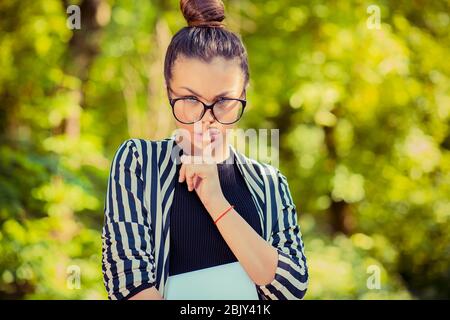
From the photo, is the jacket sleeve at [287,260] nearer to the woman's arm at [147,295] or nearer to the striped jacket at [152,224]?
the striped jacket at [152,224]

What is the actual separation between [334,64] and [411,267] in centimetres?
280

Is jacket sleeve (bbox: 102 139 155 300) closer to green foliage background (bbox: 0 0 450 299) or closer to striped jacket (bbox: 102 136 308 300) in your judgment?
striped jacket (bbox: 102 136 308 300)

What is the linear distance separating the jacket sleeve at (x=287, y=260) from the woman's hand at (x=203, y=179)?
0.22 m

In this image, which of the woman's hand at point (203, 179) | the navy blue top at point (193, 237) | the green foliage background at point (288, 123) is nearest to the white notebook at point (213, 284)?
the navy blue top at point (193, 237)

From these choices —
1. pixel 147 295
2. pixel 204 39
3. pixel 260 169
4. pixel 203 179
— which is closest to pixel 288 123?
pixel 260 169

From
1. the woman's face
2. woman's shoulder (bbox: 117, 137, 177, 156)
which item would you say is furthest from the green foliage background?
the woman's face

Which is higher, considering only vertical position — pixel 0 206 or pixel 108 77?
pixel 108 77

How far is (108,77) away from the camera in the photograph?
21.3 ft

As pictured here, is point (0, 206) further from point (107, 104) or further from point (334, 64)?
point (334, 64)

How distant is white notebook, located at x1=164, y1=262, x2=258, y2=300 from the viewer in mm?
1518

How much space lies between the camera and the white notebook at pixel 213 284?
4.98ft

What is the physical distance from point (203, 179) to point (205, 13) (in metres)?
0.46

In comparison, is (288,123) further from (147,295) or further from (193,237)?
(147,295)
